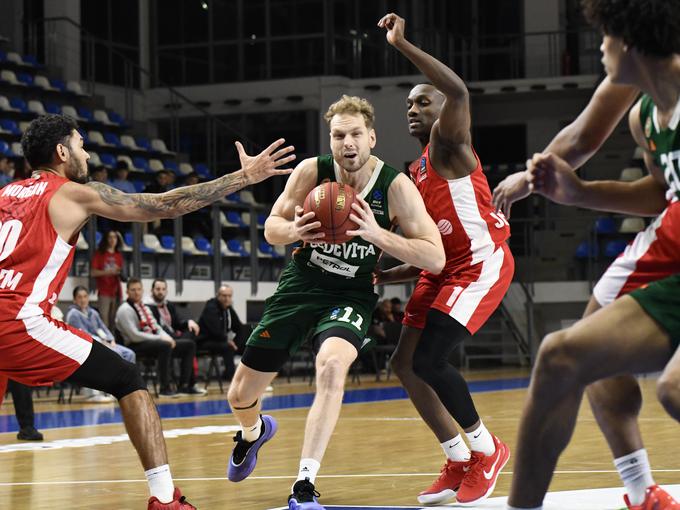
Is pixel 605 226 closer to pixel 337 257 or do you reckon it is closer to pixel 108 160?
pixel 108 160

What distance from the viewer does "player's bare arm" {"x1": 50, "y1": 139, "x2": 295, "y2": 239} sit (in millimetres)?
4574

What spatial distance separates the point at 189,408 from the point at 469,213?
268 inches

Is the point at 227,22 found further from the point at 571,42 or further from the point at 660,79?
the point at 660,79

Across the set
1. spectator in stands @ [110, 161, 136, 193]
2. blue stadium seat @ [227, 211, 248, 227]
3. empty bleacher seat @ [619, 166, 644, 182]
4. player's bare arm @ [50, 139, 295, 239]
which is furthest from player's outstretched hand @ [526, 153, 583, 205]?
empty bleacher seat @ [619, 166, 644, 182]

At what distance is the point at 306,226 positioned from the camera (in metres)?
4.63

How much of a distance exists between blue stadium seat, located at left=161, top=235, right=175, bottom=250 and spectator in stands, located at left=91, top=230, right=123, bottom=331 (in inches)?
87.6

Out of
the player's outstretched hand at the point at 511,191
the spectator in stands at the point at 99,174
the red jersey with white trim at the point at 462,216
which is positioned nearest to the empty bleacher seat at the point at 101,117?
the spectator in stands at the point at 99,174

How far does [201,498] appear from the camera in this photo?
525 centimetres

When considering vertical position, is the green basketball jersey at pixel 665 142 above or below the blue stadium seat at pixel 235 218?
above

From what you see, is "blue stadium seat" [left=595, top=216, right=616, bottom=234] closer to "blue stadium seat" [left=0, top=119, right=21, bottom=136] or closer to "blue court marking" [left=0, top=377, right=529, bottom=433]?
"blue court marking" [left=0, top=377, right=529, bottom=433]

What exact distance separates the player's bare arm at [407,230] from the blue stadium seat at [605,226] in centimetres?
1523

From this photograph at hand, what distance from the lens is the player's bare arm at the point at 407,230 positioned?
15.0 feet

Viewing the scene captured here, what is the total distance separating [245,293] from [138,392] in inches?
493

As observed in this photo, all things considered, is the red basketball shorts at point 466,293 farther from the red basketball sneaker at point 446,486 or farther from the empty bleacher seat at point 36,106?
the empty bleacher seat at point 36,106
